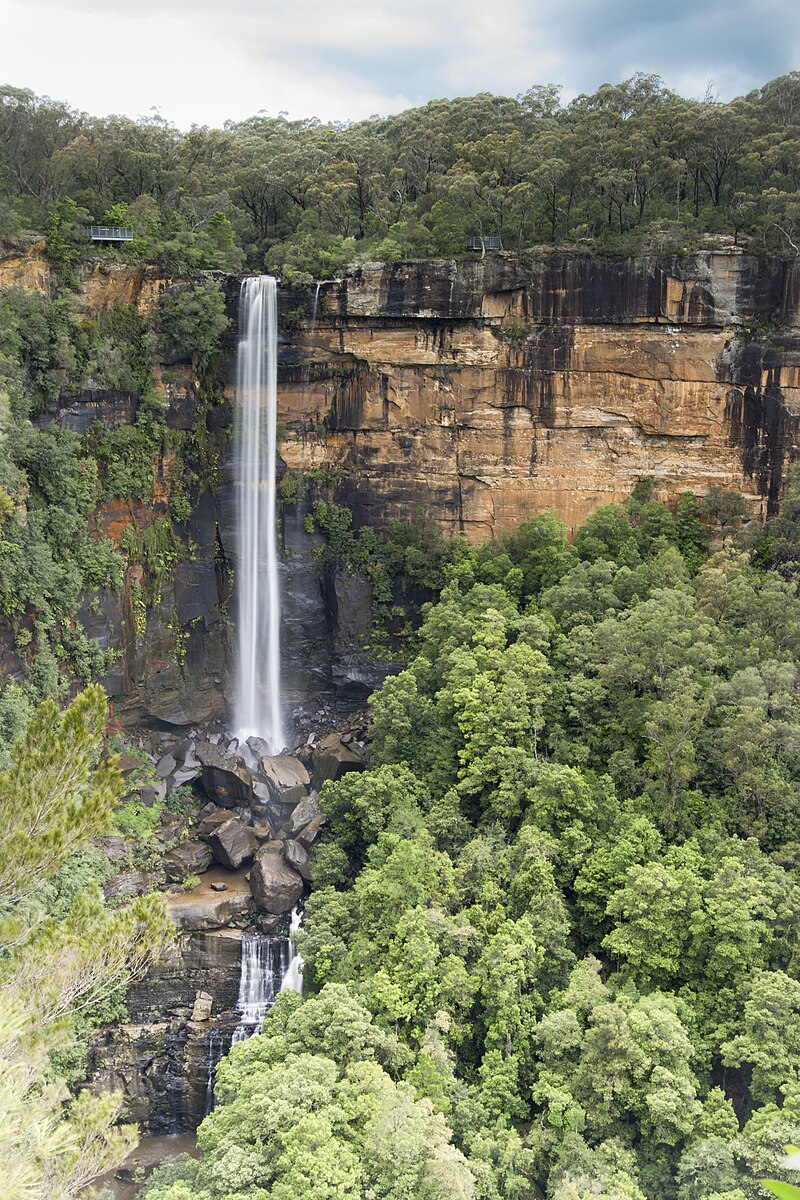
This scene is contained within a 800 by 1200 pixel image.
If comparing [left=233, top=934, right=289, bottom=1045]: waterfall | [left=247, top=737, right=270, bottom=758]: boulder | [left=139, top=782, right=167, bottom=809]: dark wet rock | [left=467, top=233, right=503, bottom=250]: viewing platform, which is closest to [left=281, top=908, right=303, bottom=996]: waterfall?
[left=233, top=934, right=289, bottom=1045]: waterfall

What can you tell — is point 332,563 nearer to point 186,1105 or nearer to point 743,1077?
point 186,1105

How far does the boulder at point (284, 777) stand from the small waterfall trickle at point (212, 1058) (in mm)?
5662

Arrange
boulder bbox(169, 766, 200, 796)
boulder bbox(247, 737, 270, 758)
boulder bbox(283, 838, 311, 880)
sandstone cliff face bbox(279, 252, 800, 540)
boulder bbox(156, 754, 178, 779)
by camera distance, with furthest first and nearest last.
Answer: boulder bbox(247, 737, 270, 758) < boulder bbox(156, 754, 178, 779) < boulder bbox(169, 766, 200, 796) < sandstone cliff face bbox(279, 252, 800, 540) < boulder bbox(283, 838, 311, 880)

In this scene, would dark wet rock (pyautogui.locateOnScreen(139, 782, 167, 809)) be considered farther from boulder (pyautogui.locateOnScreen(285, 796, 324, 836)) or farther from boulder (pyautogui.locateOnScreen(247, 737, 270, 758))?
boulder (pyautogui.locateOnScreen(285, 796, 324, 836))

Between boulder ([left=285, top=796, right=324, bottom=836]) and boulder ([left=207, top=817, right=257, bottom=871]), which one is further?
boulder ([left=285, top=796, right=324, bottom=836])

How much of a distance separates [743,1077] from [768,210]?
18.4 m

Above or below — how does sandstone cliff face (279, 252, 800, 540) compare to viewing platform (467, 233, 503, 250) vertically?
below

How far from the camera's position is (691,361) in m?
23.2

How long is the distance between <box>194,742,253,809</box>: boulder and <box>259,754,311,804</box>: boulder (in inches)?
18.3

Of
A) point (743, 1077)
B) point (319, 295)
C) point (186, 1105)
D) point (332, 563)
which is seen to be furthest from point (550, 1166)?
point (319, 295)

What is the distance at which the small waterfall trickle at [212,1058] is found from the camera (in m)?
17.4

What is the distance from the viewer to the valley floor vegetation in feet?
40.6

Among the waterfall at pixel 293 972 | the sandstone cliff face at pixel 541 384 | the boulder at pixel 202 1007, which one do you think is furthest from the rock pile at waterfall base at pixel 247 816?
the sandstone cliff face at pixel 541 384

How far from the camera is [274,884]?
19.3m
